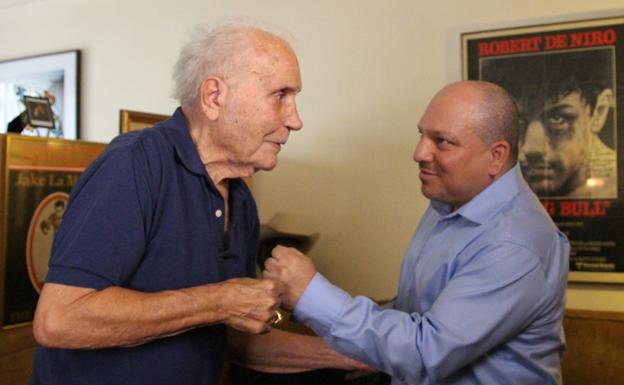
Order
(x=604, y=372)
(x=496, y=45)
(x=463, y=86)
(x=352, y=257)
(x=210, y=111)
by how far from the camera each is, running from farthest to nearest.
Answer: (x=352, y=257)
(x=496, y=45)
(x=604, y=372)
(x=463, y=86)
(x=210, y=111)

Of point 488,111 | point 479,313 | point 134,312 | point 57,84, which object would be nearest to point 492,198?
point 488,111

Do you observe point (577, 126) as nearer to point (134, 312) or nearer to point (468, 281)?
point (468, 281)

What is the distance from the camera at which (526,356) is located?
1307mm

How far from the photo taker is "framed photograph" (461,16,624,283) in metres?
2.25

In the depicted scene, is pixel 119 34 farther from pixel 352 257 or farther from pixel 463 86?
pixel 463 86

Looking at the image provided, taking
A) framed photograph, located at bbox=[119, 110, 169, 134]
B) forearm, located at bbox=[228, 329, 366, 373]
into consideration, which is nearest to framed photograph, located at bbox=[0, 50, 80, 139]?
framed photograph, located at bbox=[119, 110, 169, 134]

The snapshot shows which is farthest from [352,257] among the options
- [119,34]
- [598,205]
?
[119,34]

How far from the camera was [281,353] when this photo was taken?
1534 mm

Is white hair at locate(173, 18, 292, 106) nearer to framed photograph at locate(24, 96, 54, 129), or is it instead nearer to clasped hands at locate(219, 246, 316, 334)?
clasped hands at locate(219, 246, 316, 334)

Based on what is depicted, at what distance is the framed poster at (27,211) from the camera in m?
2.05

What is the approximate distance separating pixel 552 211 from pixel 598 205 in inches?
6.6

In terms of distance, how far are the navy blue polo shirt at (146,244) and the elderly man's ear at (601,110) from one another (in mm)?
1611

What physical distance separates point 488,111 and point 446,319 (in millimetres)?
528

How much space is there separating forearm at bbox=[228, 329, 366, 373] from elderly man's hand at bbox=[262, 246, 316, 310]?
0.98 feet
